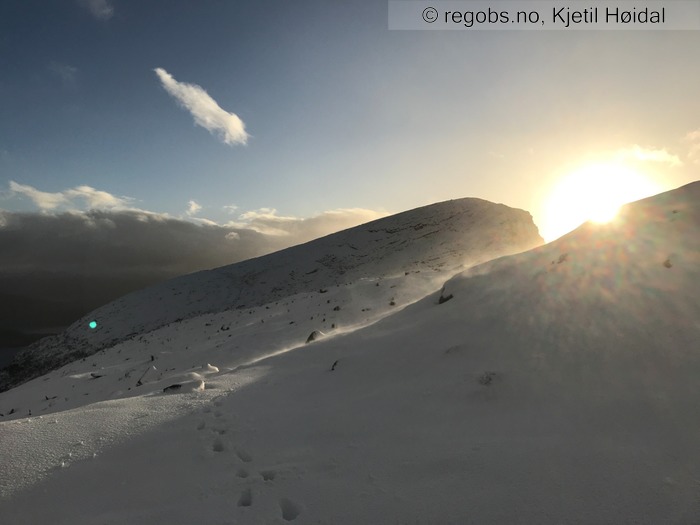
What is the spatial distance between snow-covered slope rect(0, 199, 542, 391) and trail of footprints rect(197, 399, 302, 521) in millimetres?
23600

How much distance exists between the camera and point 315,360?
883 centimetres

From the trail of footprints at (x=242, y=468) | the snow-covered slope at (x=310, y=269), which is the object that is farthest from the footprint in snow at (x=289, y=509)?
the snow-covered slope at (x=310, y=269)

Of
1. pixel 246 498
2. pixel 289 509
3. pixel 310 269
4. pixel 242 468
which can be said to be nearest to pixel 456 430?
pixel 289 509

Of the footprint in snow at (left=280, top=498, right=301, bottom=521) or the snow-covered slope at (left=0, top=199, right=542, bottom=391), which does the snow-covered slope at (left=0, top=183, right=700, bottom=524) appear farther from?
the snow-covered slope at (left=0, top=199, right=542, bottom=391)

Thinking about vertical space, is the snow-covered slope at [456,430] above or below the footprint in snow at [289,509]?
above

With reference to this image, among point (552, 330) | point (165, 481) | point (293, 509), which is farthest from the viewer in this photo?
point (552, 330)

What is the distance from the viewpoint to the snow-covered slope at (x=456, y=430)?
3273 millimetres

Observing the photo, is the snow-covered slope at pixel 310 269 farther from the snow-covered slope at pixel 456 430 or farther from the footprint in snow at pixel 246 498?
the footprint in snow at pixel 246 498

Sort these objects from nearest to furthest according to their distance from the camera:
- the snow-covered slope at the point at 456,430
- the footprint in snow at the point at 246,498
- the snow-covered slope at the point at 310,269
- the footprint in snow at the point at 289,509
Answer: the snow-covered slope at the point at 456,430, the footprint in snow at the point at 289,509, the footprint in snow at the point at 246,498, the snow-covered slope at the point at 310,269

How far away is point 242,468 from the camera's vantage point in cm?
425

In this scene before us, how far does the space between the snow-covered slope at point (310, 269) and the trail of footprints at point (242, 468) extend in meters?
23.6

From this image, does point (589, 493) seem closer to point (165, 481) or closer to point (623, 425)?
point (623, 425)

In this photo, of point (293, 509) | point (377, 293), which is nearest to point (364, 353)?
point (293, 509)

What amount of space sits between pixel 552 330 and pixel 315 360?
5.12m
